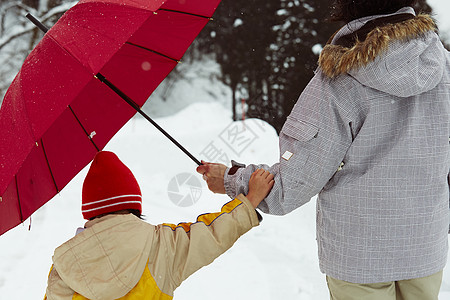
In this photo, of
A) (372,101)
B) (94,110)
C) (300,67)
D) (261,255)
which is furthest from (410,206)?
(300,67)

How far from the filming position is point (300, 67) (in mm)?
6219

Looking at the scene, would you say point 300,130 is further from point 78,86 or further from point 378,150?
point 78,86

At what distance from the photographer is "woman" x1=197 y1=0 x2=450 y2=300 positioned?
1.50m

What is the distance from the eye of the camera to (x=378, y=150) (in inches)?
62.4

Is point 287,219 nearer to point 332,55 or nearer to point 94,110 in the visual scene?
point 94,110

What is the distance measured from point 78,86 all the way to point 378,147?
1100 mm

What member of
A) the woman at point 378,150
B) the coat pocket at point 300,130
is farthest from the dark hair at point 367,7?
the coat pocket at point 300,130

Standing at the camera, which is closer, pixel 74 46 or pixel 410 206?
pixel 410 206

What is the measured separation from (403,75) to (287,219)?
3.80m

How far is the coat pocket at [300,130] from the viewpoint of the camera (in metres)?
1.59

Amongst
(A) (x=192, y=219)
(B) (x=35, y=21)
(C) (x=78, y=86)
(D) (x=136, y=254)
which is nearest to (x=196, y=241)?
(D) (x=136, y=254)

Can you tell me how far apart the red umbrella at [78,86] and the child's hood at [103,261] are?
350 millimetres

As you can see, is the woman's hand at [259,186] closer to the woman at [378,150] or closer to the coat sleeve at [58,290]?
the woman at [378,150]

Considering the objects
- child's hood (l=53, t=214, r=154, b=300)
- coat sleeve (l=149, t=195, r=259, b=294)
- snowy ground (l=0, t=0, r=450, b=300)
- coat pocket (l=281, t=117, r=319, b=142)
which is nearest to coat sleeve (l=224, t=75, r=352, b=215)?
coat pocket (l=281, t=117, r=319, b=142)
